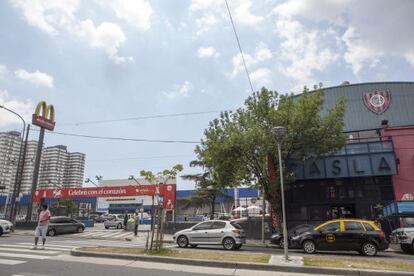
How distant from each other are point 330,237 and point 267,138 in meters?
6.68

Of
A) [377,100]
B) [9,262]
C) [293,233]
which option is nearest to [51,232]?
[9,262]

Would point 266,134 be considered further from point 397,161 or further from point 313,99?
point 397,161

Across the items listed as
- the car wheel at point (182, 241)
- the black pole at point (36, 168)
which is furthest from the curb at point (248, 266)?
the black pole at point (36, 168)

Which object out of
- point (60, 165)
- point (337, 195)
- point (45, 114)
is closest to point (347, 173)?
point (337, 195)

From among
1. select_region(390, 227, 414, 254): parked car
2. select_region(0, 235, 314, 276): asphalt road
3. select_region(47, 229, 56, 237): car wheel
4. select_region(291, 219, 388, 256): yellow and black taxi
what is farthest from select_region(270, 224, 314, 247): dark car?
select_region(47, 229, 56, 237): car wheel

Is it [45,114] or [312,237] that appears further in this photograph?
[45,114]

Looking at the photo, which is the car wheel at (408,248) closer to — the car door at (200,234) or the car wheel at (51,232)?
the car door at (200,234)

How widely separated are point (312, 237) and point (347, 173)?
997 centimetres

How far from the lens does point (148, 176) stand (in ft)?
51.8

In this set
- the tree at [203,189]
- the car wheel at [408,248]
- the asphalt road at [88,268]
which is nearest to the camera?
the asphalt road at [88,268]

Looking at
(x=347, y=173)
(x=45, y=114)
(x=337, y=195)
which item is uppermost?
(x=45, y=114)

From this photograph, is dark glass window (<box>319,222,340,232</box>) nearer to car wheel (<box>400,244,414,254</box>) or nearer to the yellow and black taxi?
the yellow and black taxi

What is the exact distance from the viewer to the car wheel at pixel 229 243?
15.9 m

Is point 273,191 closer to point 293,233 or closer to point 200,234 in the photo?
point 293,233
